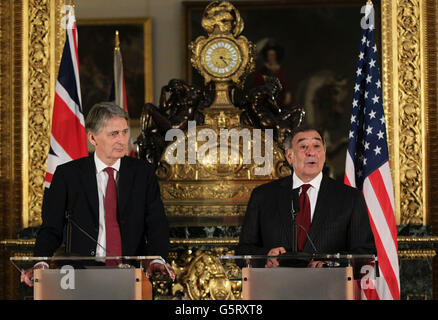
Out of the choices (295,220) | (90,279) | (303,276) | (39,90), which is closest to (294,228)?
(295,220)

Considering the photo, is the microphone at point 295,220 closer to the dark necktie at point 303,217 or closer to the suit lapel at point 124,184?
the dark necktie at point 303,217

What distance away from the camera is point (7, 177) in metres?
6.95

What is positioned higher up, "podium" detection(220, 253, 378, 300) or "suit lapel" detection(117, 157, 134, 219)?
"suit lapel" detection(117, 157, 134, 219)

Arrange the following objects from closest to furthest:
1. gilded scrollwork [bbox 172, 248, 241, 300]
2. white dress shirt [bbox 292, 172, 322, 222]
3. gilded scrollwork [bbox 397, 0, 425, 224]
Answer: white dress shirt [bbox 292, 172, 322, 222]
gilded scrollwork [bbox 172, 248, 241, 300]
gilded scrollwork [bbox 397, 0, 425, 224]

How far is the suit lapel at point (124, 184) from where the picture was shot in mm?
3818

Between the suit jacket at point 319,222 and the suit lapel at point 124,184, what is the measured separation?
1.95 ft

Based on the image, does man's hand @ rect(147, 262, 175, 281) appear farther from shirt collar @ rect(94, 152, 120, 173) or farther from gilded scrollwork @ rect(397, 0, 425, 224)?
gilded scrollwork @ rect(397, 0, 425, 224)

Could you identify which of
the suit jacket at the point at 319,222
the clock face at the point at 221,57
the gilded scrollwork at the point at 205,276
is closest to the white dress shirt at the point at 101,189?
the suit jacket at the point at 319,222

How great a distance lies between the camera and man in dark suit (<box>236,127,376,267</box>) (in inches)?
144

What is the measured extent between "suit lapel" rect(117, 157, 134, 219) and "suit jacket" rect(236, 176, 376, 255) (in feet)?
1.95

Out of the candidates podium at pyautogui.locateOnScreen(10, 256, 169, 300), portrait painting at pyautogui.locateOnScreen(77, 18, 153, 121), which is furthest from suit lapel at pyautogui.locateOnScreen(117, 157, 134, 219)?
portrait painting at pyautogui.locateOnScreen(77, 18, 153, 121)

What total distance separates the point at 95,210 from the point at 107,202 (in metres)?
0.07

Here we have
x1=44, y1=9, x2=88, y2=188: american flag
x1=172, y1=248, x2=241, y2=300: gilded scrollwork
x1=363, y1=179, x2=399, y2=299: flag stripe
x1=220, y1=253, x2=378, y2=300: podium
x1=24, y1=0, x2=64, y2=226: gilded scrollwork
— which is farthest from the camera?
x1=24, y1=0, x2=64, y2=226: gilded scrollwork

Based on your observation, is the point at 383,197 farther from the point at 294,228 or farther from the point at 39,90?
the point at 39,90
